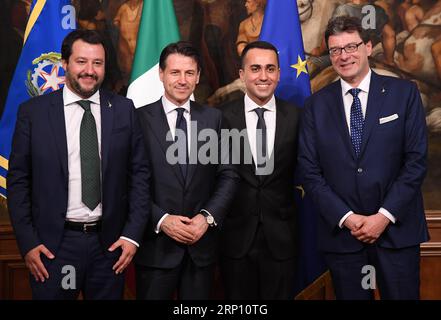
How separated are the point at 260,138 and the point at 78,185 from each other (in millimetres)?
1025

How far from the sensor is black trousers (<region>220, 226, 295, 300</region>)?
3.17 m

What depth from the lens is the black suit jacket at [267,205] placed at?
3.17m

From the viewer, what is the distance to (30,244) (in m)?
2.73

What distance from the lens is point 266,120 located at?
10.7 ft

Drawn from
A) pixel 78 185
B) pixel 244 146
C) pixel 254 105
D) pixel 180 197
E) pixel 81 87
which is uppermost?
pixel 81 87

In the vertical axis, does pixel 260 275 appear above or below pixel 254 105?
below

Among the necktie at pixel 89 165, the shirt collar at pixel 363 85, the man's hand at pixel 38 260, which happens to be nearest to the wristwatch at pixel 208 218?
the necktie at pixel 89 165

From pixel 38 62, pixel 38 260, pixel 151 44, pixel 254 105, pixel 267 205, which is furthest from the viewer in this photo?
pixel 151 44

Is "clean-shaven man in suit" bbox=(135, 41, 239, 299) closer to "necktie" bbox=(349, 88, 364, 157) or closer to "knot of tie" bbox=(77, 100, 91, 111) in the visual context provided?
"knot of tie" bbox=(77, 100, 91, 111)

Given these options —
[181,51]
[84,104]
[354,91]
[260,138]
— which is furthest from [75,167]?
[354,91]

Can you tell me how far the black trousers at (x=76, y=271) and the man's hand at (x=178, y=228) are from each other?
0.32m

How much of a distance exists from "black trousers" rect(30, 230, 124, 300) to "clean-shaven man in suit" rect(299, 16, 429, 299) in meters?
1.13

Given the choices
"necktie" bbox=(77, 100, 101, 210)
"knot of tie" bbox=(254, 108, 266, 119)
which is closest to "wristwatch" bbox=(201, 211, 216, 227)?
"necktie" bbox=(77, 100, 101, 210)

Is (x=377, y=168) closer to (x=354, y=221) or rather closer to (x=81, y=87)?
(x=354, y=221)
